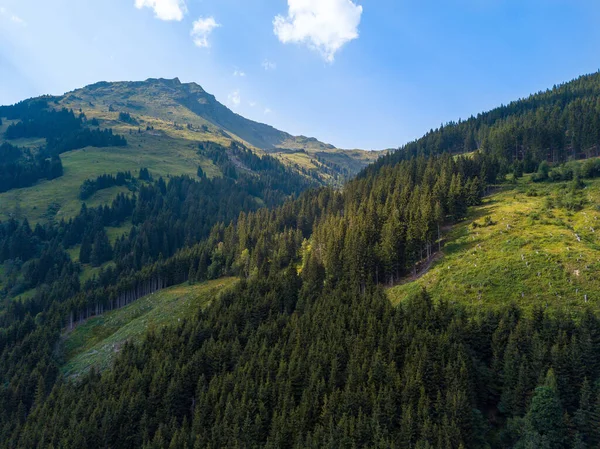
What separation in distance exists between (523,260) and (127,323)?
321 ft

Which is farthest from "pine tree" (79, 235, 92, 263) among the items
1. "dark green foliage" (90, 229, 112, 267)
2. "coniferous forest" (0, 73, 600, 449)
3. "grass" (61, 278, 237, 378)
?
"grass" (61, 278, 237, 378)

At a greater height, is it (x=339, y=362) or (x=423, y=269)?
(x=423, y=269)

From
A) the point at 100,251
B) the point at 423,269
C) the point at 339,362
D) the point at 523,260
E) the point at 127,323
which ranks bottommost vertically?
the point at 127,323

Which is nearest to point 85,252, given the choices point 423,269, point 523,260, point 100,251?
point 100,251

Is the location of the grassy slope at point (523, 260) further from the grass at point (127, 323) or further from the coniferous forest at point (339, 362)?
the grass at point (127, 323)

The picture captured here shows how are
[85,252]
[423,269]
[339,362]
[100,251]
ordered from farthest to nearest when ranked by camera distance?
1. [85,252]
2. [100,251]
3. [423,269]
4. [339,362]

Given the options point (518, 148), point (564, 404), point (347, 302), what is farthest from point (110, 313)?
point (518, 148)

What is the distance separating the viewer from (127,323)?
97.3 metres

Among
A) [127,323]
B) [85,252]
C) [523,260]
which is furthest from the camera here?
[85,252]

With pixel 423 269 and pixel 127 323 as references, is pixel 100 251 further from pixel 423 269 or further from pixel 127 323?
pixel 423 269

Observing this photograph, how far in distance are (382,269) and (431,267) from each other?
11.2 metres

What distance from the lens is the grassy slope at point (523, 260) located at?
55.8 metres

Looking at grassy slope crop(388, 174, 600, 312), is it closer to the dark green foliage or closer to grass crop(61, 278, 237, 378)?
grass crop(61, 278, 237, 378)

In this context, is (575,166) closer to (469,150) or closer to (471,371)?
(469,150)
